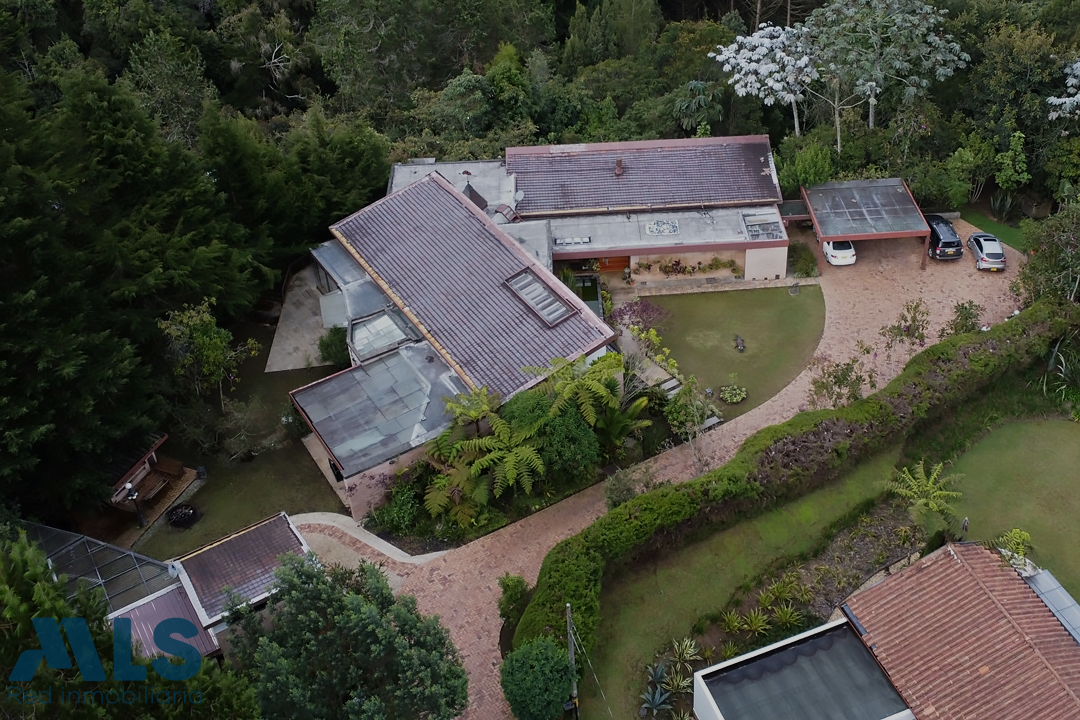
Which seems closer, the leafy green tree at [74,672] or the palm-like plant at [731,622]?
the leafy green tree at [74,672]

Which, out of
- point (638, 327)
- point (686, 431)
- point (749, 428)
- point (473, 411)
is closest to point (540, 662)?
point (473, 411)

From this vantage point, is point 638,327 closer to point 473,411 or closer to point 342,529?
point 473,411

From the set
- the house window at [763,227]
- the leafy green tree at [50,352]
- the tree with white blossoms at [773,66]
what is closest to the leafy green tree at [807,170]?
the house window at [763,227]

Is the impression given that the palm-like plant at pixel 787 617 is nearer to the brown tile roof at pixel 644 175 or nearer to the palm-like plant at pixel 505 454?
the palm-like plant at pixel 505 454

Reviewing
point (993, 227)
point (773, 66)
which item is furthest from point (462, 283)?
point (993, 227)

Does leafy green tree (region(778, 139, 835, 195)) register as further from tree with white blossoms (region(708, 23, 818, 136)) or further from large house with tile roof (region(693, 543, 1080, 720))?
large house with tile roof (region(693, 543, 1080, 720))

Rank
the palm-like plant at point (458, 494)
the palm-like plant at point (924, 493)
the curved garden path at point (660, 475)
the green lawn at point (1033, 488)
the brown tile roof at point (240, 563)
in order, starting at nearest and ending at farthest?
the brown tile roof at point (240, 563), the curved garden path at point (660, 475), the palm-like plant at point (924, 493), the green lawn at point (1033, 488), the palm-like plant at point (458, 494)
